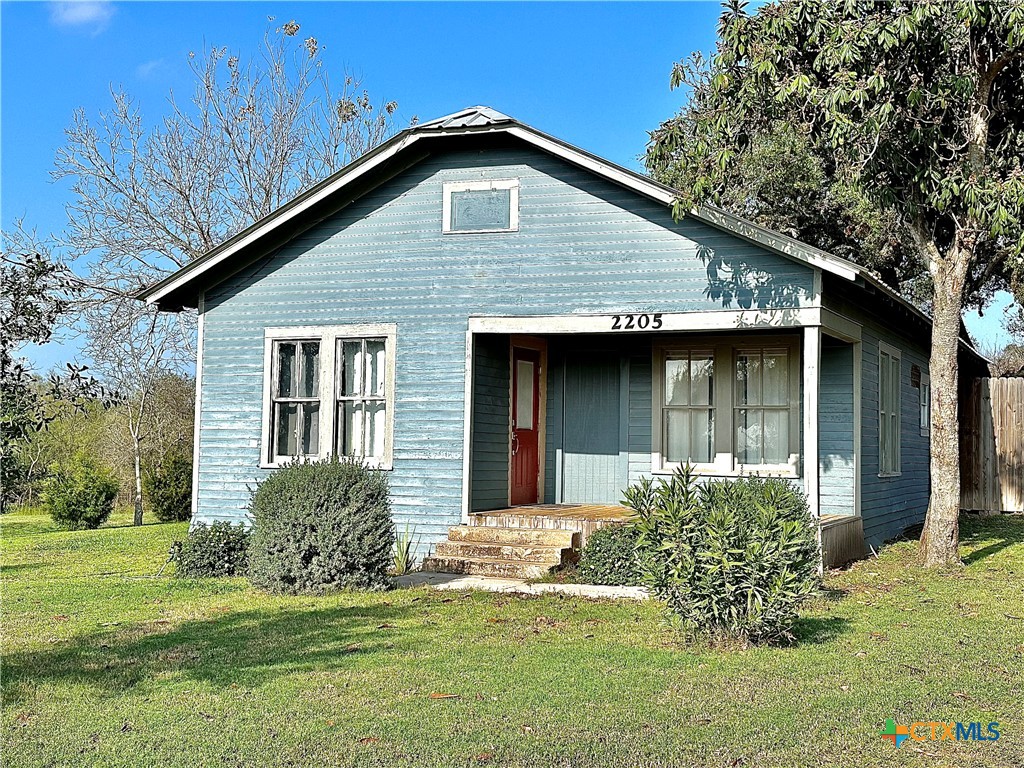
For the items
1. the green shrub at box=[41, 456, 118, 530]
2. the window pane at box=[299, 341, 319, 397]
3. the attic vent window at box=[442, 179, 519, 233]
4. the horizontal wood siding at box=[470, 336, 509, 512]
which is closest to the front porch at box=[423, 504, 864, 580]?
the horizontal wood siding at box=[470, 336, 509, 512]

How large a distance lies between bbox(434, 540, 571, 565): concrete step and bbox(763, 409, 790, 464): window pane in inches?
137

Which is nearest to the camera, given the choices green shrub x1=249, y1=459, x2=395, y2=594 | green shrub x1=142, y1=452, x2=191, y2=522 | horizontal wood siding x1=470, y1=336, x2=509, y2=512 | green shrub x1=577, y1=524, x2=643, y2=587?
green shrub x1=249, y1=459, x2=395, y2=594

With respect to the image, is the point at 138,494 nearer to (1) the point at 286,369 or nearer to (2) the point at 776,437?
(1) the point at 286,369

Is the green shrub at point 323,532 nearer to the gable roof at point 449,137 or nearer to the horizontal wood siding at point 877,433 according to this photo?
the gable roof at point 449,137

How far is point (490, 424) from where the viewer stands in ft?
43.4

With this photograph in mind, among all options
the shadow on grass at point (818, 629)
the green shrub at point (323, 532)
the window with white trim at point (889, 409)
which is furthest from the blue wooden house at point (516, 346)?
the shadow on grass at point (818, 629)

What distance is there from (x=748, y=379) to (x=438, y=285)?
14.2 ft

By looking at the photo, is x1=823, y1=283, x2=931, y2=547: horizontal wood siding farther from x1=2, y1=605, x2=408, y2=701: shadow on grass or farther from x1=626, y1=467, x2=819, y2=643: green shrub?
x1=2, y1=605, x2=408, y2=701: shadow on grass

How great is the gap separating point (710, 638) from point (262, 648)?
3.36 metres

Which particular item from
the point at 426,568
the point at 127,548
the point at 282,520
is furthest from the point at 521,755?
the point at 127,548

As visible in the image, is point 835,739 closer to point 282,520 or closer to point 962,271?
point 282,520

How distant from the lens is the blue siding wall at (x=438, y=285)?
11.9 m

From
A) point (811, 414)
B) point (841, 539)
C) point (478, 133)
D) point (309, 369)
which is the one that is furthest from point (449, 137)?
point (841, 539)

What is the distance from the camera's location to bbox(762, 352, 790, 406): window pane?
1371 centimetres
